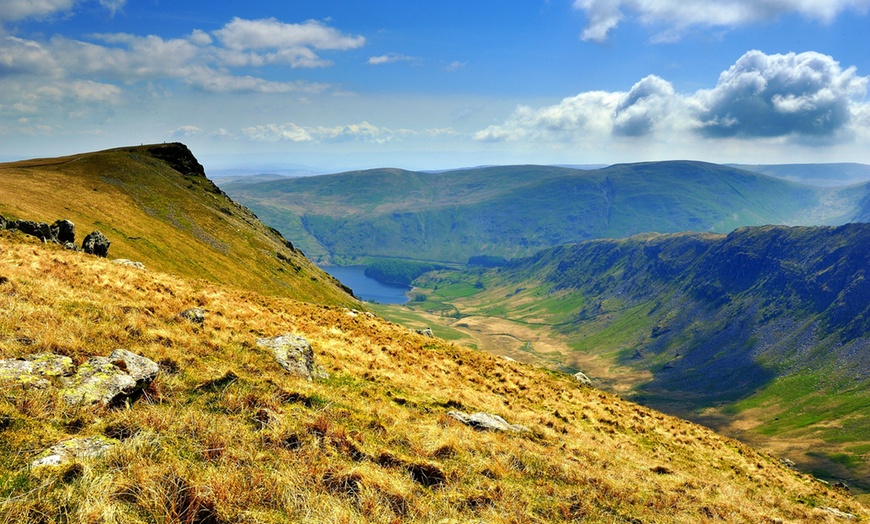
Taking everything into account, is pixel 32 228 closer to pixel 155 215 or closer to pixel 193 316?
pixel 193 316

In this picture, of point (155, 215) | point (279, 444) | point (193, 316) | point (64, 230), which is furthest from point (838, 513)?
point (155, 215)

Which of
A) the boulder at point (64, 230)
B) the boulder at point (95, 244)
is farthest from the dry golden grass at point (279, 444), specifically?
the boulder at point (64, 230)

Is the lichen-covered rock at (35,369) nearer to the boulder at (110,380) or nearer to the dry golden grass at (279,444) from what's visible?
the boulder at (110,380)

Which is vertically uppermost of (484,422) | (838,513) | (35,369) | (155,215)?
(155,215)

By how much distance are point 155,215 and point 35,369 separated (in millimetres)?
101612

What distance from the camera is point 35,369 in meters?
10.9

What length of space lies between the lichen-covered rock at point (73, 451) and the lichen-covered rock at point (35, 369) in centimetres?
268

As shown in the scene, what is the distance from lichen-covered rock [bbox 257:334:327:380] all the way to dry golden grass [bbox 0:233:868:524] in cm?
61

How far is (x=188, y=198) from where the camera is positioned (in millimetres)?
120625

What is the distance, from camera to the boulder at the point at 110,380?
10.5 m

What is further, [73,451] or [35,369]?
[35,369]

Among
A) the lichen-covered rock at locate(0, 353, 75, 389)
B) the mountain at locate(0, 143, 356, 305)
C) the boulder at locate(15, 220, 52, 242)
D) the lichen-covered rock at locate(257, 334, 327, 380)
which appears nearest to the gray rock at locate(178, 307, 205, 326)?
the lichen-covered rock at locate(257, 334, 327, 380)

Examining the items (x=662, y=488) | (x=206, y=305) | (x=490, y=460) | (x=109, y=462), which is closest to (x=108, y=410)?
(x=109, y=462)

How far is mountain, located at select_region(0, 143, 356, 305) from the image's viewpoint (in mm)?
68744
